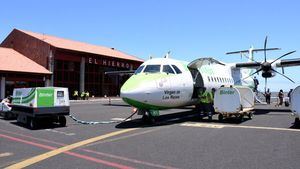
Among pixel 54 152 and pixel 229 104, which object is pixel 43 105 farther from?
pixel 229 104

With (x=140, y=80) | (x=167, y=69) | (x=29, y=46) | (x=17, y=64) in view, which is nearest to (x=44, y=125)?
(x=140, y=80)

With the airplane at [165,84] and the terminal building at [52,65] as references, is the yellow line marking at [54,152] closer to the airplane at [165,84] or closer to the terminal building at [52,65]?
the airplane at [165,84]

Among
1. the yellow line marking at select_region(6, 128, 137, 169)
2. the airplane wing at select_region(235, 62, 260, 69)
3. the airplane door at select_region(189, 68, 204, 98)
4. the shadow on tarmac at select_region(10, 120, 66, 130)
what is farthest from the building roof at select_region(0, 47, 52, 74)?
the yellow line marking at select_region(6, 128, 137, 169)

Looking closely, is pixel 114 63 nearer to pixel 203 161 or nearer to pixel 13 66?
pixel 13 66

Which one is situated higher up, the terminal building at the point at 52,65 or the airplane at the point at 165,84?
the terminal building at the point at 52,65

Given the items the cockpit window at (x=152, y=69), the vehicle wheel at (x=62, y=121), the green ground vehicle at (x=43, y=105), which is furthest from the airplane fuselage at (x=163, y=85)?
the vehicle wheel at (x=62, y=121)

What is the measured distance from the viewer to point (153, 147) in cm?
1019

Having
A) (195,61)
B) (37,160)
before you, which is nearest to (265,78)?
(195,61)

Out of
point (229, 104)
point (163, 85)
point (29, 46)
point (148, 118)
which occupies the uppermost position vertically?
point (29, 46)

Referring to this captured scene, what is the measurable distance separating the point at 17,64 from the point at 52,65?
4758 mm

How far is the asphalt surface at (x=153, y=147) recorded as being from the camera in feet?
26.9

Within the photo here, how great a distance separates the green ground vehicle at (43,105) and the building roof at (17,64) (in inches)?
1029

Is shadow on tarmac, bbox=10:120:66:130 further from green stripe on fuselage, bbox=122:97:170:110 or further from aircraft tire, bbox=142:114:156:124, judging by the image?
aircraft tire, bbox=142:114:156:124

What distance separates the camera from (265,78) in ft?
85.1
